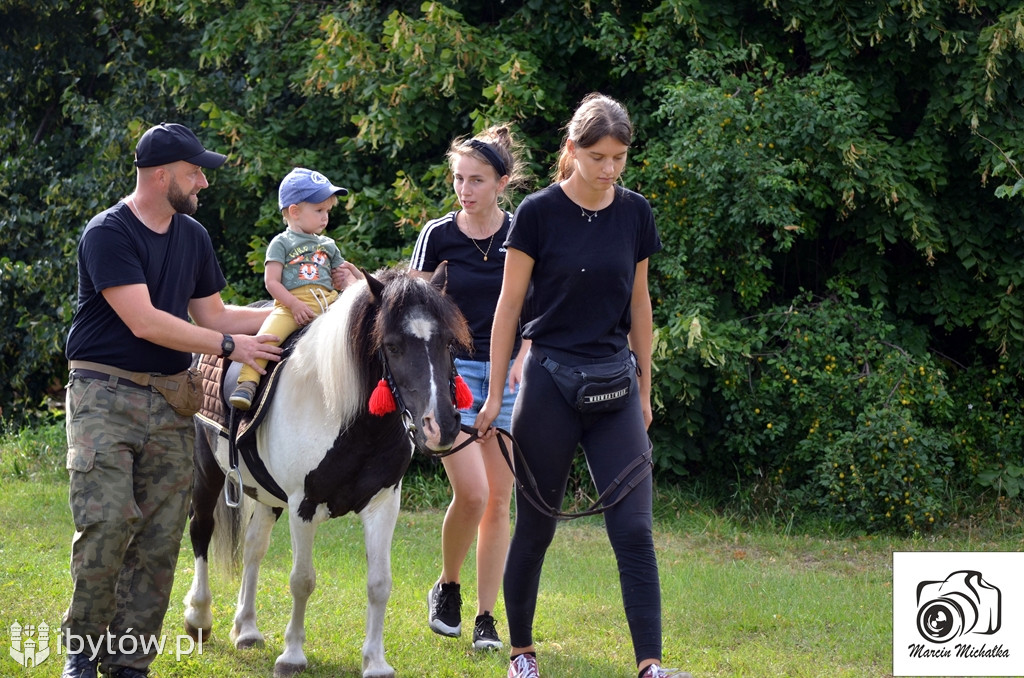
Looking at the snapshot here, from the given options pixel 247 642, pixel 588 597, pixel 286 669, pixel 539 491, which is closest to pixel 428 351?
pixel 539 491

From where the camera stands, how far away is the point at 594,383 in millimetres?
3771

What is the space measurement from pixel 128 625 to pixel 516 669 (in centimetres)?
154

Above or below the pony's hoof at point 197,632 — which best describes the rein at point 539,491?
above

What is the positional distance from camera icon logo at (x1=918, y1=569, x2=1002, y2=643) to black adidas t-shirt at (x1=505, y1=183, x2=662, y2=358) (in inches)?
81.0

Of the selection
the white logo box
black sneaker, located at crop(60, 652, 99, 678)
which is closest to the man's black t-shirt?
black sneaker, located at crop(60, 652, 99, 678)

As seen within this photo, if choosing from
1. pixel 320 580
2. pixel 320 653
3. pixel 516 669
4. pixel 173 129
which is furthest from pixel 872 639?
pixel 173 129

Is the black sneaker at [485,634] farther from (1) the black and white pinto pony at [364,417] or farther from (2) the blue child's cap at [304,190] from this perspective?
(2) the blue child's cap at [304,190]

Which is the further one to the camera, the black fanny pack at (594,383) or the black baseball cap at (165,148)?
the black baseball cap at (165,148)

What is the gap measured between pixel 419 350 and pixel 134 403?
1.13 m

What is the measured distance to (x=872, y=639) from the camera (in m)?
5.05

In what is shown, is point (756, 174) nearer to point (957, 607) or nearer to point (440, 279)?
point (957, 607)

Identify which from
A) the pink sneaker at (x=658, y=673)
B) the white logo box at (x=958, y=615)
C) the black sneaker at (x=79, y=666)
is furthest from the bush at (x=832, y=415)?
the black sneaker at (x=79, y=666)

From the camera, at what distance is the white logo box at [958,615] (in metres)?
4.59

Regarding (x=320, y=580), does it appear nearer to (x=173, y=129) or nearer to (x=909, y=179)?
(x=173, y=129)
